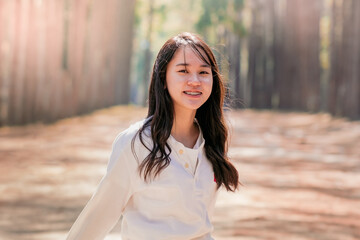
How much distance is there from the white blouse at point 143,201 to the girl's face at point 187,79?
156 mm

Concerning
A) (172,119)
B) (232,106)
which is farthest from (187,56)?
(232,106)

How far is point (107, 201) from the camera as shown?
6.04 feet

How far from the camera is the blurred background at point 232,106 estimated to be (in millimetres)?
3896

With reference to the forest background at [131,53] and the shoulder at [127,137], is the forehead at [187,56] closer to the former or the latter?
the shoulder at [127,137]

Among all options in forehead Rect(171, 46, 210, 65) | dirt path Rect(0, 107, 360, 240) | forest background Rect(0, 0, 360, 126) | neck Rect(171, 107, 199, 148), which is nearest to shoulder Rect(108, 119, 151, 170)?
neck Rect(171, 107, 199, 148)

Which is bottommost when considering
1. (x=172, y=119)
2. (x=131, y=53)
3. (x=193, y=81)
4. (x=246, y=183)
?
(x=131, y=53)

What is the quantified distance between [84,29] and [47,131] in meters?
4.19

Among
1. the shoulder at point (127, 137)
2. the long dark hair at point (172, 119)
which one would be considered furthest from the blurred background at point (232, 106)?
the shoulder at point (127, 137)

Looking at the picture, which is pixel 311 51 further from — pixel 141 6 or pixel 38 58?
pixel 141 6

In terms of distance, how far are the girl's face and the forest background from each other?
4.05m

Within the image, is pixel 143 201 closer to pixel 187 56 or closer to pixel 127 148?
pixel 127 148

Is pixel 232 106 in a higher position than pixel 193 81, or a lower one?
lower

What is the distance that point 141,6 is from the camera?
2358cm

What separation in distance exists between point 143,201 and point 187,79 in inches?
17.2
